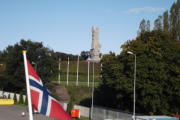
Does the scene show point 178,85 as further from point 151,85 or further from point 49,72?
point 49,72

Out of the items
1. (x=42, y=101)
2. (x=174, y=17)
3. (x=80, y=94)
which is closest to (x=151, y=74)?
(x=80, y=94)

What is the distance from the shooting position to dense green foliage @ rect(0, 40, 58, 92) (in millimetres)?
52562

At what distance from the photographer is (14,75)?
5300cm

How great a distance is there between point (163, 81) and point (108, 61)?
8.55 metres

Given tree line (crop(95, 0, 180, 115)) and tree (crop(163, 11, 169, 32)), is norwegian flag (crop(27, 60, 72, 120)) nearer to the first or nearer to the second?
tree line (crop(95, 0, 180, 115))

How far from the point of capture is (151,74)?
110 feet

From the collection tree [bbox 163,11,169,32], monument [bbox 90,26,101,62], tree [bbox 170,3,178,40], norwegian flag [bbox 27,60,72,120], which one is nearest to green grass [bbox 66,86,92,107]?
tree [bbox 163,11,169,32]

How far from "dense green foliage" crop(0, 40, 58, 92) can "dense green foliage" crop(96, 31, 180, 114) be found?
17.1m

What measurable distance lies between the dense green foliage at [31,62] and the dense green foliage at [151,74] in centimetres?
1714

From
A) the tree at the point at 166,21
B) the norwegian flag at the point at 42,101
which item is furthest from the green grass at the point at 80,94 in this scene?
the norwegian flag at the point at 42,101

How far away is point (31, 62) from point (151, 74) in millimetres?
25952

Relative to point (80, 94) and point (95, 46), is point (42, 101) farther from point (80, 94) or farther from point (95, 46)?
point (95, 46)

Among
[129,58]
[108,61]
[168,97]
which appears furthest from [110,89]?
[168,97]

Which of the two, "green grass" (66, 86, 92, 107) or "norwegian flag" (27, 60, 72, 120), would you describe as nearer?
"norwegian flag" (27, 60, 72, 120)
